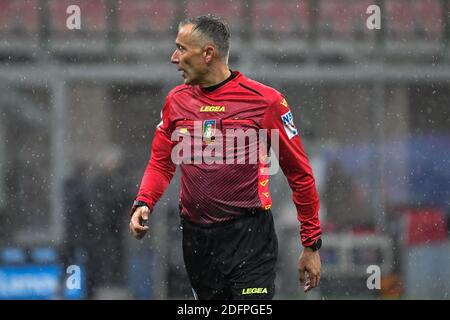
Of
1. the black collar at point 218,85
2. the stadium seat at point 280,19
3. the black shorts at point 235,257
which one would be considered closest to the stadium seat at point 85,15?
the stadium seat at point 280,19

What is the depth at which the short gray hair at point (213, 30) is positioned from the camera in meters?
5.70

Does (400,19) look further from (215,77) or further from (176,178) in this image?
(215,77)

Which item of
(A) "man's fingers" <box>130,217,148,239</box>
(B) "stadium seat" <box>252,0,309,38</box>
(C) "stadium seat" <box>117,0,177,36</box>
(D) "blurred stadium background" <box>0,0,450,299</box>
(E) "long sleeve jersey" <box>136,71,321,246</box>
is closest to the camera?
(A) "man's fingers" <box>130,217,148,239</box>

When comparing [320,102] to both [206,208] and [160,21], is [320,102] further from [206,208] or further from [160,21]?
[206,208]

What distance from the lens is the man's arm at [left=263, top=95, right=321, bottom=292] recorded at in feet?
18.6

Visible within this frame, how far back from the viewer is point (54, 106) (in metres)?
11.6

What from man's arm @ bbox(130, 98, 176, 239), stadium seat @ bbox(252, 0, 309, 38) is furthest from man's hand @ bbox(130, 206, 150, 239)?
stadium seat @ bbox(252, 0, 309, 38)

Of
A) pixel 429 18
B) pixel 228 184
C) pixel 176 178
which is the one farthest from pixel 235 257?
pixel 429 18

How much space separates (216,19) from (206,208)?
0.96m

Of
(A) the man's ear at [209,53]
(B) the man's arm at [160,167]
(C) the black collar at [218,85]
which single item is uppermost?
(A) the man's ear at [209,53]

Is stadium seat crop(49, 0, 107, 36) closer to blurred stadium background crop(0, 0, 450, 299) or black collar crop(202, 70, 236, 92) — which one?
blurred stadium background crop(0, 0, 450, 299)

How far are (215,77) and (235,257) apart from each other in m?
0.91

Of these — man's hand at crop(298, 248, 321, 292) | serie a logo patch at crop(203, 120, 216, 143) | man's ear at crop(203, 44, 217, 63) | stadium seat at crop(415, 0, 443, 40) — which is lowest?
man's hand at crop(298, 248, 321, 292)

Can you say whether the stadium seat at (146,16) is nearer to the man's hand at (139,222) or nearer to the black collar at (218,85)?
the black collar at (218,85)
